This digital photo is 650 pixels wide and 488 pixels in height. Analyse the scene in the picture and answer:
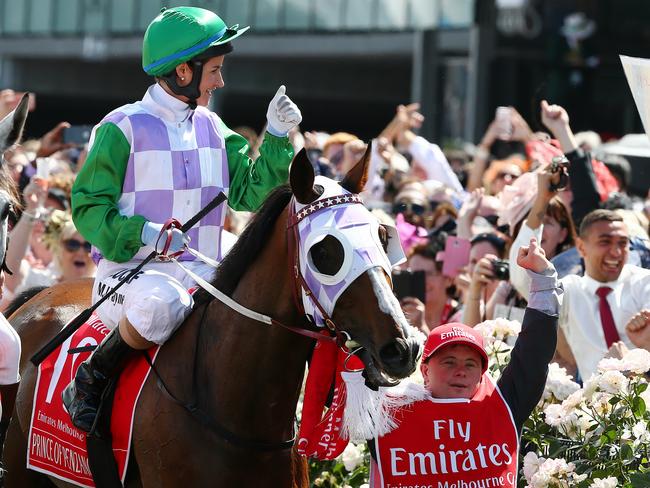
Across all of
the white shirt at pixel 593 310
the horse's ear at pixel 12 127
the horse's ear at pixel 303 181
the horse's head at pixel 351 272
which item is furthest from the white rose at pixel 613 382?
the horse's ear at pixel 12 127

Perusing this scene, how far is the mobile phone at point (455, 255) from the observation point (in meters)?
7.95

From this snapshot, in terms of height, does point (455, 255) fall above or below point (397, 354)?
above

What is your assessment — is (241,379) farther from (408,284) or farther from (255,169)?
(408,284)

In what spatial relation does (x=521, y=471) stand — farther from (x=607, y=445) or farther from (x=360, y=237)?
(x=360, y=237)

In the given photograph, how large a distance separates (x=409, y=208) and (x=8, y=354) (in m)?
5.10

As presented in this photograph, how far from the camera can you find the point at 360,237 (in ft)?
14.0

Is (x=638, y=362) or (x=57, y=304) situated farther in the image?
(x=57, y=304)

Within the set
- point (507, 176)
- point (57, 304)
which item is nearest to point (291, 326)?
point (57, 304)

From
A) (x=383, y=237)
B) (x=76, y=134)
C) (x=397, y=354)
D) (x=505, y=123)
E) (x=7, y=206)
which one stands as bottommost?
(x=397, y=354)

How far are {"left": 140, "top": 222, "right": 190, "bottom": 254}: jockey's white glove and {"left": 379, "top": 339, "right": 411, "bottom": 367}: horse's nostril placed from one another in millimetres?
1070

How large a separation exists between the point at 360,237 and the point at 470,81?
29557 mm

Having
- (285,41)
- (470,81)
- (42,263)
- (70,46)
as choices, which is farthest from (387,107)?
(42,263)

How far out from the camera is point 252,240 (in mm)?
4703

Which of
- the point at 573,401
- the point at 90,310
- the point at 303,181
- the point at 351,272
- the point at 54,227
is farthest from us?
the point at 54,227
